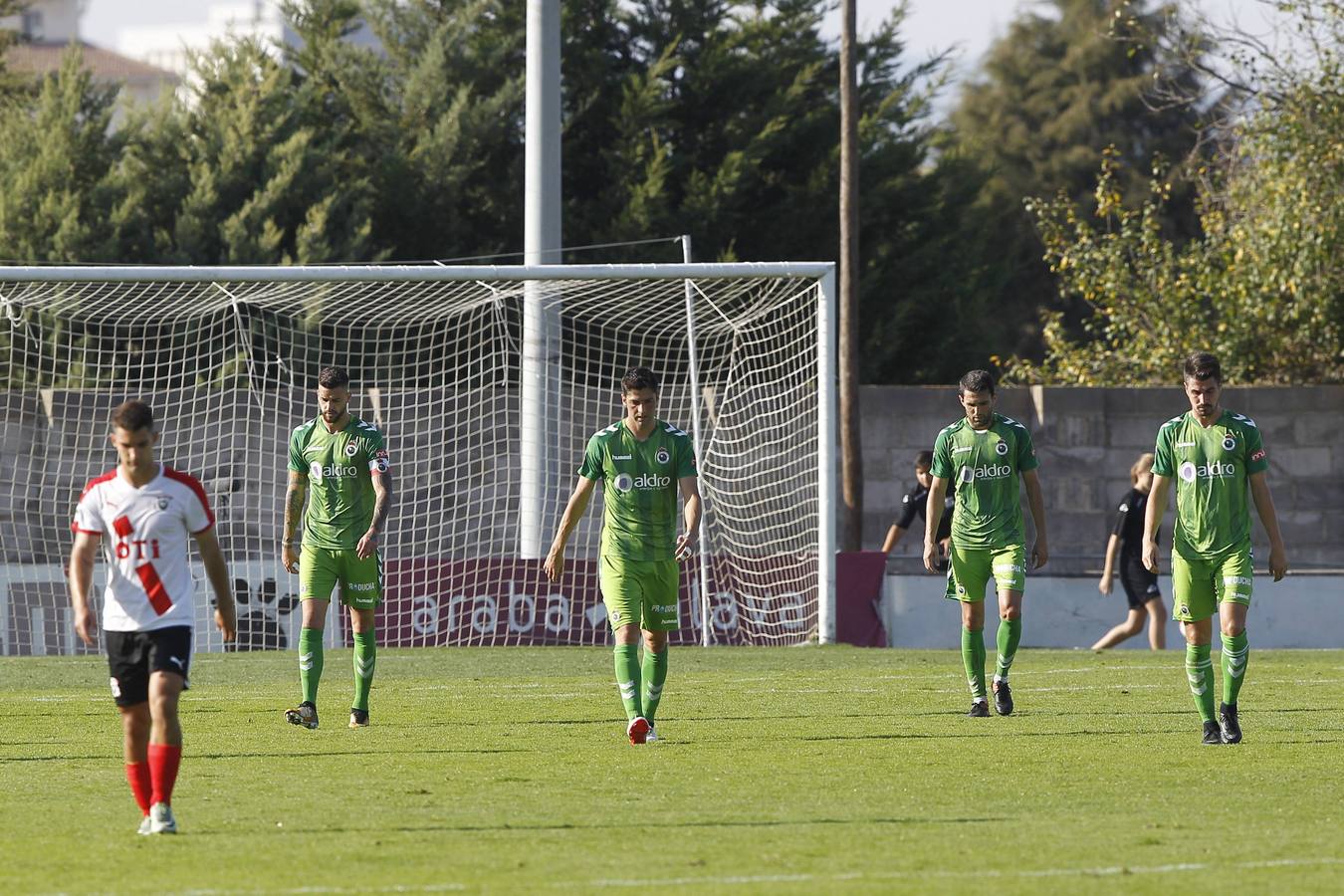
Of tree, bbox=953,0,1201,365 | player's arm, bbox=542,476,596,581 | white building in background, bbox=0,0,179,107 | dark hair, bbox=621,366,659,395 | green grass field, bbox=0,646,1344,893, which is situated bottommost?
green grass field, bbox=0,646,1344,893

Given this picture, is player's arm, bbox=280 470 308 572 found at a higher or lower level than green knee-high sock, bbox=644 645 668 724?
higher

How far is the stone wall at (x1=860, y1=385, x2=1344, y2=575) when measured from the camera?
24656mm

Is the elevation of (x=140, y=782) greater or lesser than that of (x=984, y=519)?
lesser

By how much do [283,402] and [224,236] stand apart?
6.08 meters

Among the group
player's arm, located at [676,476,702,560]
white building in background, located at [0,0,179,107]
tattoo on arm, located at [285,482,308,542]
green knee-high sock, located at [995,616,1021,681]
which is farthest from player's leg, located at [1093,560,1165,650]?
white building in background, located at [0,0,179,107]

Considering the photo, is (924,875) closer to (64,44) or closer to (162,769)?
(162,769)

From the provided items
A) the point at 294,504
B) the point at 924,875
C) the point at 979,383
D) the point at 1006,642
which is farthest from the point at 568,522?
the point at 924,875

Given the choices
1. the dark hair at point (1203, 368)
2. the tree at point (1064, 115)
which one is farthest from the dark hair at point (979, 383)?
the tree at point (1064, 115)

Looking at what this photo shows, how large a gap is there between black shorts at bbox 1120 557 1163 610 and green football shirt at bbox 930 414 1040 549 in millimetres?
6487

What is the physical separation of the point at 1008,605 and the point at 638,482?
274 centimetres

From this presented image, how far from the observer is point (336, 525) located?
39.7 ft

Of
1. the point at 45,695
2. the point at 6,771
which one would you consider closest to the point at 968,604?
the point at 6,771

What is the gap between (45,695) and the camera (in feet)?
47.9

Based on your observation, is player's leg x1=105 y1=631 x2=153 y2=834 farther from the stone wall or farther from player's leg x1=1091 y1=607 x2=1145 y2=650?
the stone wall
